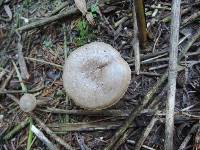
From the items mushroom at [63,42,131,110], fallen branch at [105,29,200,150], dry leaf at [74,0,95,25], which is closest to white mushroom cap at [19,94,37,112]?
mushroom at [63,42,131,110]

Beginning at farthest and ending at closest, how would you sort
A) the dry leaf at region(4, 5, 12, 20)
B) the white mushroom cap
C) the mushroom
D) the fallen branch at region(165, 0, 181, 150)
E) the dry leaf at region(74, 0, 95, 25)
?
the dry leaf at region(4, 5, 12, 20) → the dry leaf at region(74, 0, 95, 25) → the white mushroom cap → the mushroom → the fallen branch at region(165, 0, 181, 150)

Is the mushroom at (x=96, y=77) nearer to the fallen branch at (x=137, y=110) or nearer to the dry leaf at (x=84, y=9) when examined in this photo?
the fallen branch at (x=137, y=110)

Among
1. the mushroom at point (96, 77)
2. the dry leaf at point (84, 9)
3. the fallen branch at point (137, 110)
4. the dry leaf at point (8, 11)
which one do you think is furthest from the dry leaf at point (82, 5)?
the fallen branch at point (137, 110)

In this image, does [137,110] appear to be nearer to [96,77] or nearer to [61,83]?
[96,77]

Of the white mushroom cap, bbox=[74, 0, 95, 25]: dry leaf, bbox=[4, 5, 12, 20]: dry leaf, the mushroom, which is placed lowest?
the white mushroom cap

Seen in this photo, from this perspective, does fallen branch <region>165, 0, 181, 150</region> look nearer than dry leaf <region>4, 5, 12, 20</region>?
Yes

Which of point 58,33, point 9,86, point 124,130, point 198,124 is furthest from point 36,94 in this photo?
point 198,124

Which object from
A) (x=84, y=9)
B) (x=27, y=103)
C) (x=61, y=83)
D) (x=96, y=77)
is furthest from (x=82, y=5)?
(x=27, y=103)

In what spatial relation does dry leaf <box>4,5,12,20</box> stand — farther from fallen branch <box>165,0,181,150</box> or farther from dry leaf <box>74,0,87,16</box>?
fallen branch <box>165,0,181,150</box>
